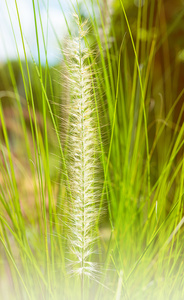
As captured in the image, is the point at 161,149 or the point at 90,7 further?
the point at 161,149

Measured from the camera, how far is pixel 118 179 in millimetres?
503

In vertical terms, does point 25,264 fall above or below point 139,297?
above

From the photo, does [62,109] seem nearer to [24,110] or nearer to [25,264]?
[24,110]

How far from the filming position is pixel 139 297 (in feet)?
1.60

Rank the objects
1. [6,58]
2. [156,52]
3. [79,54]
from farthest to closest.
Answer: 1. [156,52]
2. [6,58]
3. [79,54]

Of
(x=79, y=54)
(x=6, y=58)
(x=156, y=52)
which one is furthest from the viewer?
(x=156, y=52)

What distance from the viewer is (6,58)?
0.44 meters

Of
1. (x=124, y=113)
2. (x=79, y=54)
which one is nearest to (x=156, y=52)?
(x=124, y=113)

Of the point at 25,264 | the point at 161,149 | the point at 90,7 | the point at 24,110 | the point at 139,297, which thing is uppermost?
the point at 90,7

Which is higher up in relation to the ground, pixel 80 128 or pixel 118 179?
pixel 80 128

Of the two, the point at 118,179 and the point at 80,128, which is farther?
the point at 118,179

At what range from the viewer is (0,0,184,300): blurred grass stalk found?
44 centimetres

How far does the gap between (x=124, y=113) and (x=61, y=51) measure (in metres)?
0.15

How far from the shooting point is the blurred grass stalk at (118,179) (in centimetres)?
44
